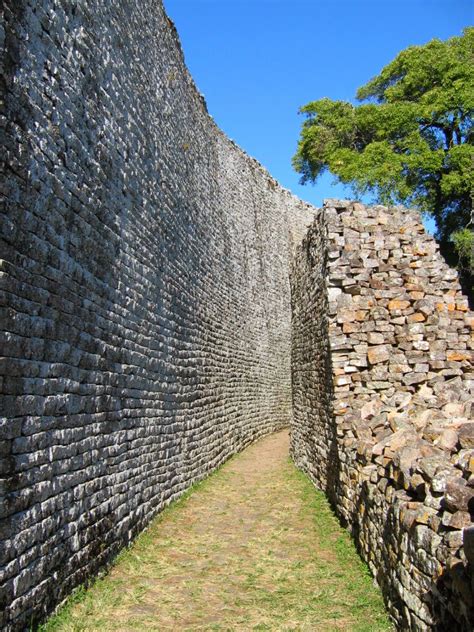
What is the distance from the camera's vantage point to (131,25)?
23.2 ft

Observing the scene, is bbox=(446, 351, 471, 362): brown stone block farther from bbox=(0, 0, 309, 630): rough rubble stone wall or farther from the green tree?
the green tree

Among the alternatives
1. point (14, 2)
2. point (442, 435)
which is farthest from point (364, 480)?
point (14, 2)

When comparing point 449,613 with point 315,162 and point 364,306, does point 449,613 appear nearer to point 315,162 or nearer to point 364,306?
point 364,306

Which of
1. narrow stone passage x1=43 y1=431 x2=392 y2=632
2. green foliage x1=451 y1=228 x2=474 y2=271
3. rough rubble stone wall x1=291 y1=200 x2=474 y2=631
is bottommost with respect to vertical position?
narrow stone passage x1=43 y1=431 x2=392 y2=632

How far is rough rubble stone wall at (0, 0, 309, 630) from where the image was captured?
400 centimetres

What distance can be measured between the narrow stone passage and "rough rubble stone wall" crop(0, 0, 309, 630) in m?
0.29

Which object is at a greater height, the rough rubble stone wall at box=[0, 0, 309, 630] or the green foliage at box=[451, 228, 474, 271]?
the green foliage at box=[451, 228, 474, 271]

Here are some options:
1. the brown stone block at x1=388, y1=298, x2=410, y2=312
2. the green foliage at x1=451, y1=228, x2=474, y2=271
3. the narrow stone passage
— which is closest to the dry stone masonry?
the brown stone block at x1=388, y1=298, x2=410, y2=312

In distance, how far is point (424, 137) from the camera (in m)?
20.0

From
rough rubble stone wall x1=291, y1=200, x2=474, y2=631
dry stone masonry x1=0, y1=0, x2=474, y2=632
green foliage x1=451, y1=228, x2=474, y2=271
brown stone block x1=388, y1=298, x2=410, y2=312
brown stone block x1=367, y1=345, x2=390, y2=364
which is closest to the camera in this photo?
rough rubble stone wall x1=291, y1=200, x2=474, y2=631

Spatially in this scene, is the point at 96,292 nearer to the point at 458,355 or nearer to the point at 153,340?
the point at 153,340

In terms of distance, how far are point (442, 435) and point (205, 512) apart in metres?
4.49

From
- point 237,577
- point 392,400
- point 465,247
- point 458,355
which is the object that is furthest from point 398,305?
point 465,247

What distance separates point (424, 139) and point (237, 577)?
1786 centimetres
